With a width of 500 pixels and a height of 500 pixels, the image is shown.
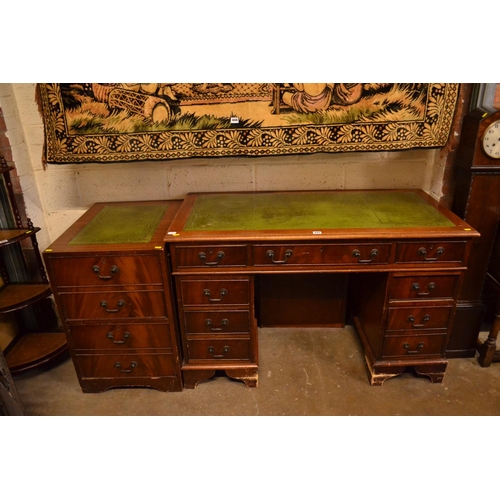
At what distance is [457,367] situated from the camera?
245cm

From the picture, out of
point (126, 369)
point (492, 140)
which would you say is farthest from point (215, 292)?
point (492, 140)

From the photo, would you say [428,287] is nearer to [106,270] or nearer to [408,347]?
[408,347]

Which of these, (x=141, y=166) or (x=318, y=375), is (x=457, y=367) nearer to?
(x=318, y=375)

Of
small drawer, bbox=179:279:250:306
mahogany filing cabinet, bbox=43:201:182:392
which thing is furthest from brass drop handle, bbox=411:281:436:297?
mahogany filing cabinet, bbox=43:201:182:392

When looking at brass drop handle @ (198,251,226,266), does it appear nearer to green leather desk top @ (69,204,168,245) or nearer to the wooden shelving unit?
green leather desk top @ (69,204,168,245)

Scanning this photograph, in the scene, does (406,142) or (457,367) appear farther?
(457,367)

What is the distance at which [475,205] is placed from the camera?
221 centimetres

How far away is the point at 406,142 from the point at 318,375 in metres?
1.40

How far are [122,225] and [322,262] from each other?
42.1 inches

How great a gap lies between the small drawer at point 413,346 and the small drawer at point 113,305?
1.22 metres

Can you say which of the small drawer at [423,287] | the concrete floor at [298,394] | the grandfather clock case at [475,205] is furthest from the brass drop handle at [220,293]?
the grandfather clock case at [475,205]

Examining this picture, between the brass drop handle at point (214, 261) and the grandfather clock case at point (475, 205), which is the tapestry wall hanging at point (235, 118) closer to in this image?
the grandfather clock case at point (475, 205)

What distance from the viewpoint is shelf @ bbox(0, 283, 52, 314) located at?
2.29 meters

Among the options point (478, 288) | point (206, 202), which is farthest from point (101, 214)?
point (478, 288)
